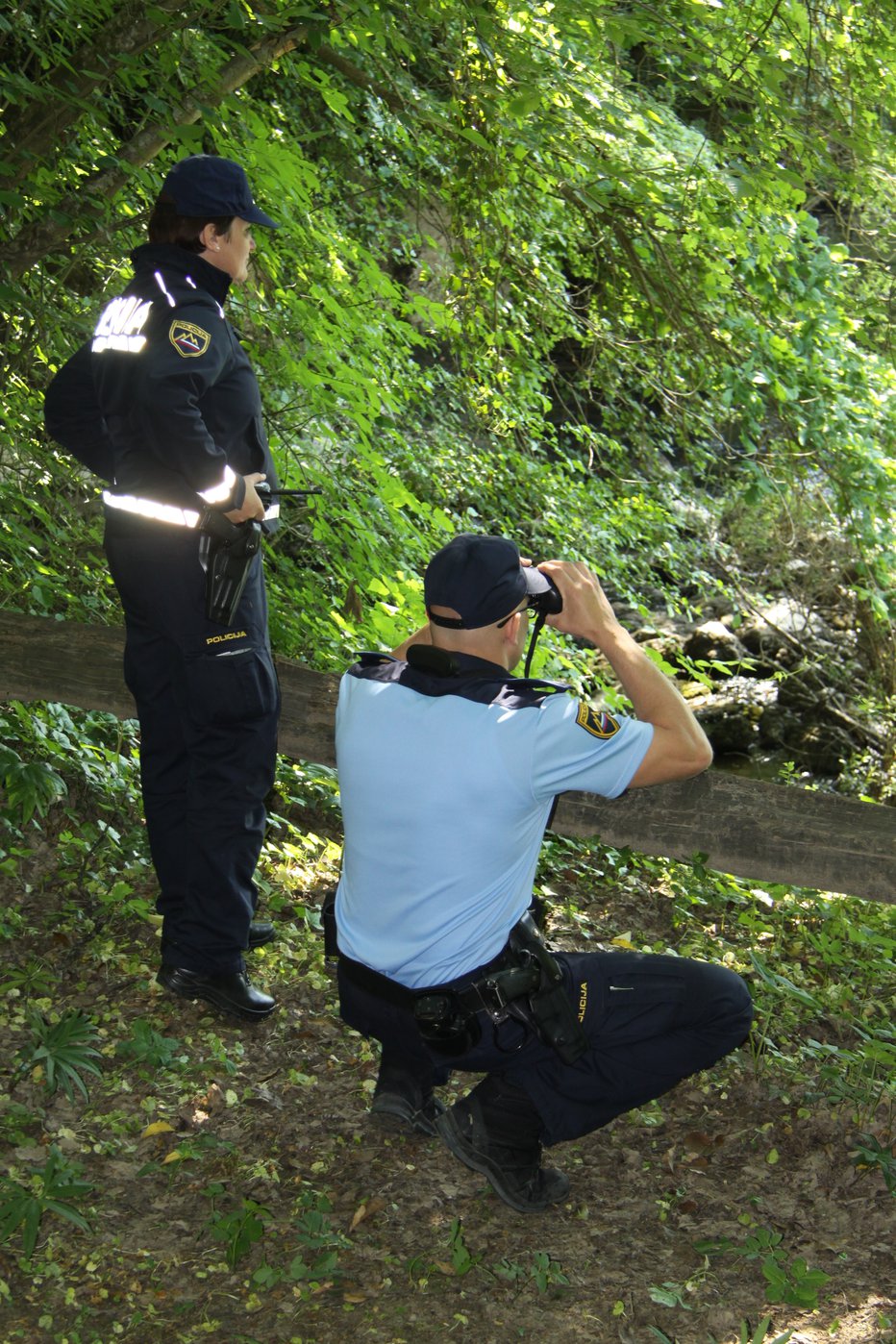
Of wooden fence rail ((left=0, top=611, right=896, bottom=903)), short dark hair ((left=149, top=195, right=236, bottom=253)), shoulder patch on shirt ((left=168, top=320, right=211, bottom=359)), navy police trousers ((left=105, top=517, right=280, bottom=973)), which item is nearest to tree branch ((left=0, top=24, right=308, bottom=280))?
short dark hair ((left=149, top=195, right=236, bottom=253))

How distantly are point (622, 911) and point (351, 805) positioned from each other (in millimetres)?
2292

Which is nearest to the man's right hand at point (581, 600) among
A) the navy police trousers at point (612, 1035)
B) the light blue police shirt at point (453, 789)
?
the light blue police shirt at point (453, 789)

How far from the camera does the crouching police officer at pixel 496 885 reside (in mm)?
2584

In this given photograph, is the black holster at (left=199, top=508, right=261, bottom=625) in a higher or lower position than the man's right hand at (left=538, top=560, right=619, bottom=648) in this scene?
lower

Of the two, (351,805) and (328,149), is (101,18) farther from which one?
(328,149)

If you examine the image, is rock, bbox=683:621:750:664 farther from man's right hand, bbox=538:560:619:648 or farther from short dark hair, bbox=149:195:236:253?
man's right hand, bbox=538:560:619:648

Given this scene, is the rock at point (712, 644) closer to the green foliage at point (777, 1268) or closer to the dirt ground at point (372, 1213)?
the dirt ground at point (372, 1213)

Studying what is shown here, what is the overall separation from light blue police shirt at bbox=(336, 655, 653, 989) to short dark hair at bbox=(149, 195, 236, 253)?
146 cm

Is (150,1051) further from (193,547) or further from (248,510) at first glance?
(248,510)

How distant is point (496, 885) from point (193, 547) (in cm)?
134

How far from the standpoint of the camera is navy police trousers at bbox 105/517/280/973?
→ 11.1ft

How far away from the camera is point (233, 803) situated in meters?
3.49

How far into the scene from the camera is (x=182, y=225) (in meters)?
3.39

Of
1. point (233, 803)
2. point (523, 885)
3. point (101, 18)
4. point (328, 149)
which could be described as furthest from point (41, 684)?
point (328, 149)
